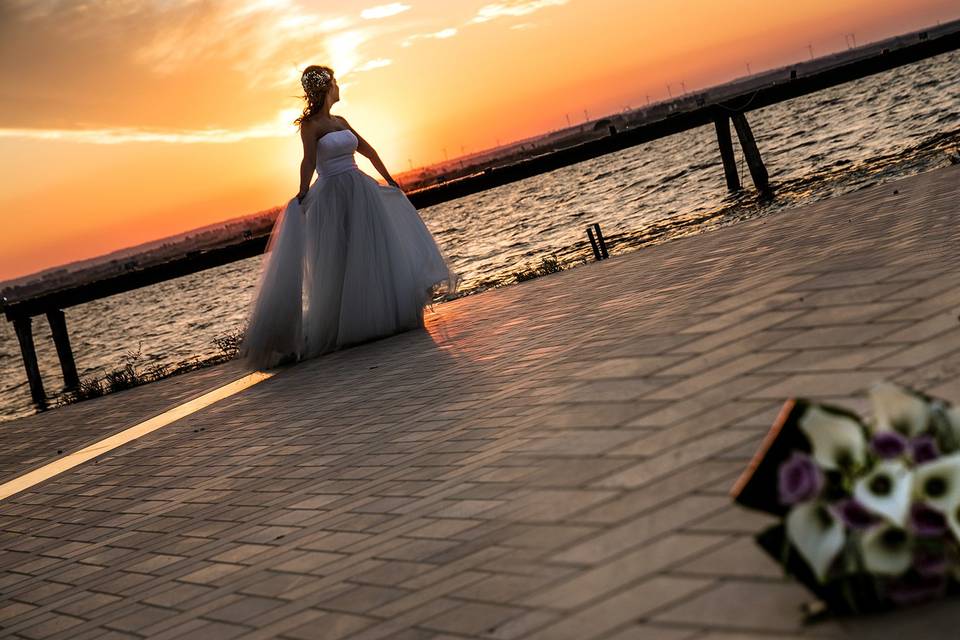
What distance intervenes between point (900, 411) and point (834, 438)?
0.16 m

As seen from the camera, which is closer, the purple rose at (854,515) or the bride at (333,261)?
the purple rose at (854,515)

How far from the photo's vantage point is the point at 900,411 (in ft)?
7.18

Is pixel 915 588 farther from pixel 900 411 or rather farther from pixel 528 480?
pixel 528 480

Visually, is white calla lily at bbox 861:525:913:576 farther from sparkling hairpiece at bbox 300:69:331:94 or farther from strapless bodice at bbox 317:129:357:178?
sparkling hairpiece at bbox 300:69:331:94

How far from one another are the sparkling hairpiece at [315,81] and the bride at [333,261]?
1 centimetres

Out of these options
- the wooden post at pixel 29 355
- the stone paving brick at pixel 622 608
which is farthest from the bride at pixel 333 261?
the stone paving brick at pixel 622 608

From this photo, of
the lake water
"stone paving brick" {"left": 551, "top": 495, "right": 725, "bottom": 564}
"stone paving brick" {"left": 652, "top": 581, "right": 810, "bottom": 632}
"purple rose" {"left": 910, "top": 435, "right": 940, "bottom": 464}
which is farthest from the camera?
the lake water

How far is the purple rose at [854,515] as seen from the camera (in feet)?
6.89

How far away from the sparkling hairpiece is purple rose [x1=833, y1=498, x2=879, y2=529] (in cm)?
906

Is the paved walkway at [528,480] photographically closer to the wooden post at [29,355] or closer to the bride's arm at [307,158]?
the bride's arm at [307,158]

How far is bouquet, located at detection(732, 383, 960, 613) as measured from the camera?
6.77 feet

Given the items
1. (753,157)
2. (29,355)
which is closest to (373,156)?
(29,355)

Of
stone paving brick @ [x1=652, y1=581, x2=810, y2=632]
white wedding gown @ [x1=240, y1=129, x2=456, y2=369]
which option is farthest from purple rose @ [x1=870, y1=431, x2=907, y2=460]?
white wedding gown @ [x1=240, y1=129, x2=456, y2=369]

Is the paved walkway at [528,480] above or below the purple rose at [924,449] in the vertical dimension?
below
